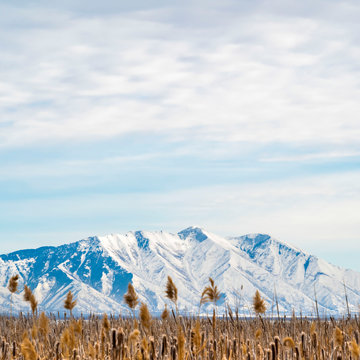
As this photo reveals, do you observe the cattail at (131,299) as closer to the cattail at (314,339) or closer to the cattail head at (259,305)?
the cattail head at (259,305)

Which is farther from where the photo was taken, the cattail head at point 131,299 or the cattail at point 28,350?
the cattail head at point 131,299

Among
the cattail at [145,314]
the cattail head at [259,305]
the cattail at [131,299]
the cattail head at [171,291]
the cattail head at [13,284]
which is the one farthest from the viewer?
the cattail head at [13,284]

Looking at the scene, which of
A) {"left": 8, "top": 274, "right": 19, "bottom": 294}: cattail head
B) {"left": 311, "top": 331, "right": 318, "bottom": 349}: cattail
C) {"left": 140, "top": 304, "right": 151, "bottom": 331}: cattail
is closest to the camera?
{"left": 140, "top": 304, "right": 151, "bottom": 331}: cattail

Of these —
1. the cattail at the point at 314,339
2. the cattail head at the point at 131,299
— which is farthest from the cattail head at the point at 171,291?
the cattail at the point at 314,339

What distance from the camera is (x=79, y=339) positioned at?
9594mm

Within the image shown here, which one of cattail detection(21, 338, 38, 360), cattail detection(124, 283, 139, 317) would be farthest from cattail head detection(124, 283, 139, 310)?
cattail detection(21, 338, 38, 360)

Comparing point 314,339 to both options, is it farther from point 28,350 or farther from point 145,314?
point 28,350

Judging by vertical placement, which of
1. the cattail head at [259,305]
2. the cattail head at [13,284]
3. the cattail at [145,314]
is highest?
the cattail head at [13,284]

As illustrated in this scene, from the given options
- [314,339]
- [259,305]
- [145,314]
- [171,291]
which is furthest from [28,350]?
[314,339]

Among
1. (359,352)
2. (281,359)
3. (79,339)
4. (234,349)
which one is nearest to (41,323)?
(79,339)

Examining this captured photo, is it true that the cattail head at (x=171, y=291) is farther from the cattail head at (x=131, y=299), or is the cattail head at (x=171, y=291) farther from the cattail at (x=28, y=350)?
the cattail at (x=28, y=350)

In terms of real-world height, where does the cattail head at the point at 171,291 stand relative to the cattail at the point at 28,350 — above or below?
above

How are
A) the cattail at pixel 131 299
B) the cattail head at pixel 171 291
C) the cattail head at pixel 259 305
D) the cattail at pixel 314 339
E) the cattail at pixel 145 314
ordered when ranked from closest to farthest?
the cattail at pixel 145 314, the cattail head at pixel 171 291, the cattail at pixel 131 299, the cattail at pixel 314 339, the cattail head at pixel 259 305

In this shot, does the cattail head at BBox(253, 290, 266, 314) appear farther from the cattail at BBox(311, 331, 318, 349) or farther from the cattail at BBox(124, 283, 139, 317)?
the cattail at BBox(124, 283, 139, 317)
